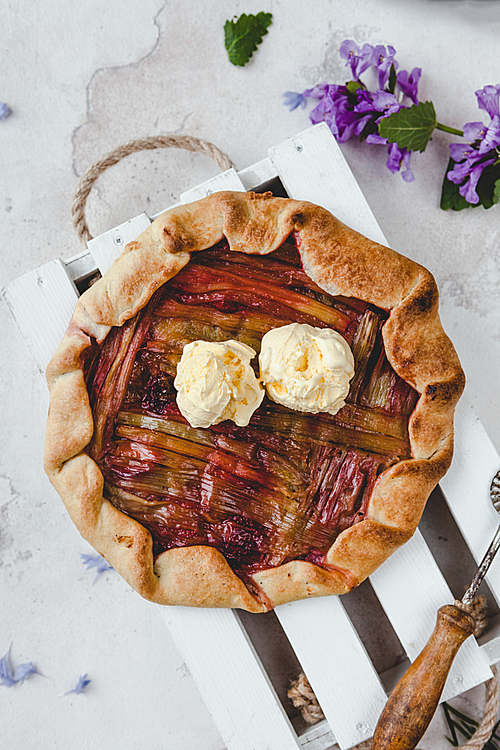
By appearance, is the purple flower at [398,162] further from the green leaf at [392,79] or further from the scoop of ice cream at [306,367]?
the scoop of ice cream at [306,367]

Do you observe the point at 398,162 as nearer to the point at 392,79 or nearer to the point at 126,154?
the point at 392,79

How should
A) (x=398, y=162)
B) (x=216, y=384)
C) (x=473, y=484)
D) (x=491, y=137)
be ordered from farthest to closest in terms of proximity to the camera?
(x=398, y=162) < (x=491, y=137) < (x=473, y=484) < (x=216, y=384)

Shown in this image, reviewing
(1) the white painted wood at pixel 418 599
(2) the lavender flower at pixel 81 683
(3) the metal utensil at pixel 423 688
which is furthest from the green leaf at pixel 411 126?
(2) the lavender flower at pixel 81 683

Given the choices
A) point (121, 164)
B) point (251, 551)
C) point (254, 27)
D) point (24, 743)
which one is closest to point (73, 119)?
point (121, 164)

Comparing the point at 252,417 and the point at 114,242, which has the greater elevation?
the point at 114,242

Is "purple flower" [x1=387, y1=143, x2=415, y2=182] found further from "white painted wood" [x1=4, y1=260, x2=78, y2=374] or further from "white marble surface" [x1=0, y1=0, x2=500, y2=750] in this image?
"white painted wood" [x1=4, y1=260, x2=78, y2=374]

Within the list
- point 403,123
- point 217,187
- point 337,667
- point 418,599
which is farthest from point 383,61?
point 337,667

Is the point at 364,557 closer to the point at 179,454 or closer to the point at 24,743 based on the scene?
the point at 179,454

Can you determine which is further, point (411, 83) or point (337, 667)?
point (411, 83)
